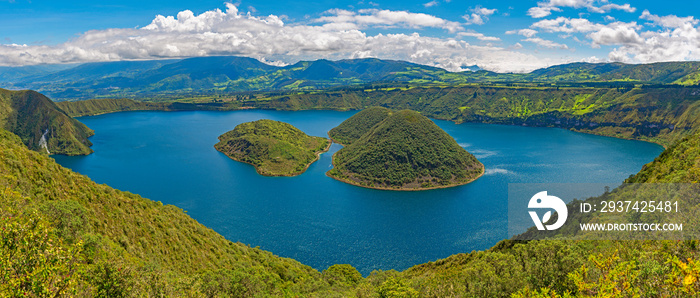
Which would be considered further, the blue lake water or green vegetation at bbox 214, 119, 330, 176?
green vegetation at bbox 214, 119, 330, 176

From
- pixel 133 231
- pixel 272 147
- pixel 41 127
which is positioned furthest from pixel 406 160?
pixel 41 127

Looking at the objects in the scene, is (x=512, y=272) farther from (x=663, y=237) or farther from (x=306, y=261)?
(x=306, y=261)

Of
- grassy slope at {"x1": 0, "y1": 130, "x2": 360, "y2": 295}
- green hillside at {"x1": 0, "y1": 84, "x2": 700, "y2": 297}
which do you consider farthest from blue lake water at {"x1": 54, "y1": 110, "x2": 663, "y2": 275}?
grassy slope at {"x1": 0, "y1": 130, "x2": 360, "y2": 295}

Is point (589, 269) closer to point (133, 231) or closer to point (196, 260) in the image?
point (196, 260)

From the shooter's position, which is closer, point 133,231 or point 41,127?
point 133,231

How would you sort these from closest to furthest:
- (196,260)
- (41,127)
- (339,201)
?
(196,260)
(339,201)
(41,127)

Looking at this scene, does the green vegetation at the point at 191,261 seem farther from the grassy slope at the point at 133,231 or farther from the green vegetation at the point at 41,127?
the green vegetation at the point at 41,127

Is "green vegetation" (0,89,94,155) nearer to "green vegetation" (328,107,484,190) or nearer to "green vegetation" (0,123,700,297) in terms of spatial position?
"green vegetation" (328,107,484,190)
